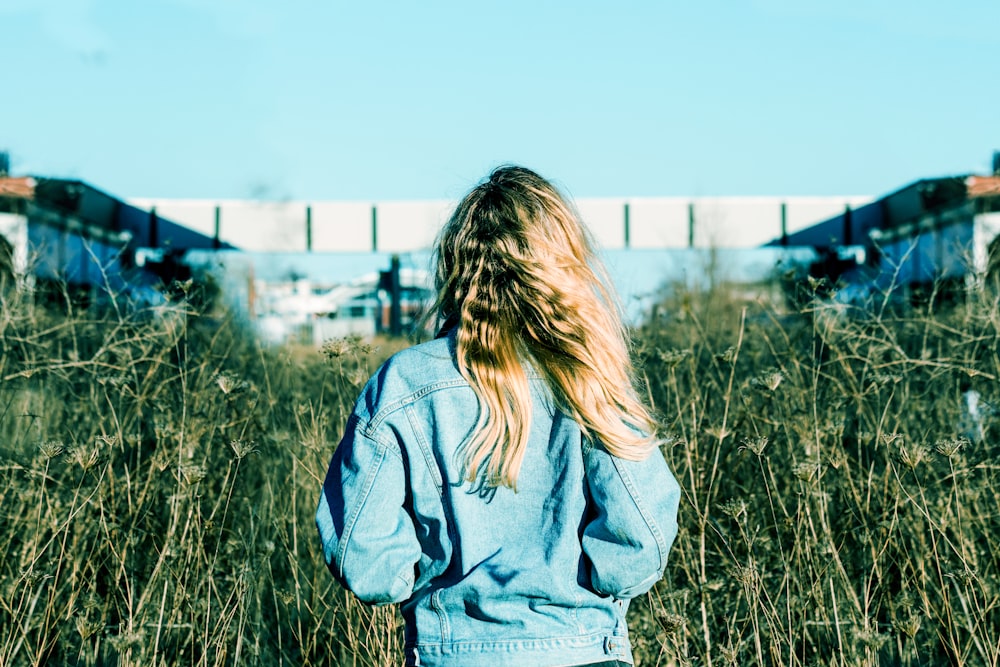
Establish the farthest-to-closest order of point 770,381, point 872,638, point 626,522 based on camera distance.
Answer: point 770,381, point 872,638, point 626,522

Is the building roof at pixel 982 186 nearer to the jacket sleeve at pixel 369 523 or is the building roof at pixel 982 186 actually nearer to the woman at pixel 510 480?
the woman at pixel 510 480

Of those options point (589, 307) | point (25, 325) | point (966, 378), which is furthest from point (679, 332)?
point (589, 307)

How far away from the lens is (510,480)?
1335mm

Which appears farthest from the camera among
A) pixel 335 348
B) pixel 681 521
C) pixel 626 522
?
pixel 681 521

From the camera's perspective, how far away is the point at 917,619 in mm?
2182

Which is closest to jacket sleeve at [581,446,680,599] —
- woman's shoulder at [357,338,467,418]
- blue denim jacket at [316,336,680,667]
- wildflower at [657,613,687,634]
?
blue denim jacket at [316,336,680,667]

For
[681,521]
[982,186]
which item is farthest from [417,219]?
[681,521]

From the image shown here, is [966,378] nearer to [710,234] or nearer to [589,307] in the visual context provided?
[589,307]

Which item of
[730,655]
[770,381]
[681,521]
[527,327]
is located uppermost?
[527,327]

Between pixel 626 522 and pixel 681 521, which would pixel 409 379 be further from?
pixel 681 521

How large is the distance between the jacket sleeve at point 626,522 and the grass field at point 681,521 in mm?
838

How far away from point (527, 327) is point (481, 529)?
296 millimetres

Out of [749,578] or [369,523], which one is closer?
[369,523]

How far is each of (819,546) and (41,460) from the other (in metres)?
2.16
